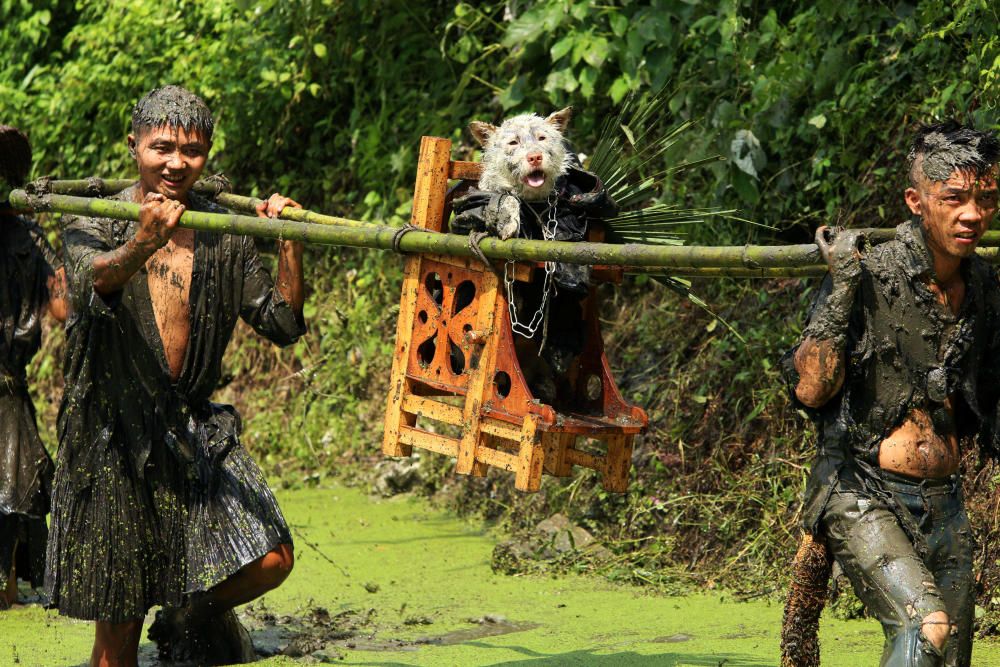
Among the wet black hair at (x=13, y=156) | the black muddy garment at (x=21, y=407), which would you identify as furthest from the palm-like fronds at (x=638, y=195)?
the black muddy garment at (x=21, y=407)

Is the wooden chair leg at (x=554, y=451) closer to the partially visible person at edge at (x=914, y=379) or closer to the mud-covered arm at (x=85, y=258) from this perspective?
the partially visible person at edge at (x=914, y=379)

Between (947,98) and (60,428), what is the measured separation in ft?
11.5

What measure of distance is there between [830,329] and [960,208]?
424mm

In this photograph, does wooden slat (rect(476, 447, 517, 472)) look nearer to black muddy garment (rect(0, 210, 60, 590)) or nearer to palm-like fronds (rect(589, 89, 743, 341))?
palm-like fronds (rect(589, 89, 743, 341))

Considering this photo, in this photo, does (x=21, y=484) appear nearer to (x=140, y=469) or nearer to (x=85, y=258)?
(x=140, y=469)

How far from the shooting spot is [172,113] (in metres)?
4.21

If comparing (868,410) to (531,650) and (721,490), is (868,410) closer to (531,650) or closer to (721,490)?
(531,650)

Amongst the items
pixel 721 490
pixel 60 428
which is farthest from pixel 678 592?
pixel 60 428

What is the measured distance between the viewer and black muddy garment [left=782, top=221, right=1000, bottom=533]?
3.54 meters

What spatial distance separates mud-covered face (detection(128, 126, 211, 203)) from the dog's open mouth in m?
0.95

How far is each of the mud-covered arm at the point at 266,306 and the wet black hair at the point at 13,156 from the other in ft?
5.02

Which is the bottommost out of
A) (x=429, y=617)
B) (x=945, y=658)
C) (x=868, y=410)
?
(x=429, y=617)

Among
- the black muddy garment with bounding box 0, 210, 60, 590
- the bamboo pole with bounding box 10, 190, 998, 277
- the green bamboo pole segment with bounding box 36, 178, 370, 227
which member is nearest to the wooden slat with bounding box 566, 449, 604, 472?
the bamboo pole with bounding box 10, 190, 998, 277

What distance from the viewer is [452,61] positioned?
8367 millimetres
